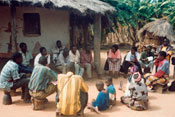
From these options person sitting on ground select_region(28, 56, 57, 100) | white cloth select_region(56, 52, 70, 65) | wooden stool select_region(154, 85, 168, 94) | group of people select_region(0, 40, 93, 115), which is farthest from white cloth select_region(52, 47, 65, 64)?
wooden stool select_region(154, 85, 168, 94)

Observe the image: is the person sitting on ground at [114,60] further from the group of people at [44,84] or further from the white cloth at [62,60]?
the group of people at [44,84]

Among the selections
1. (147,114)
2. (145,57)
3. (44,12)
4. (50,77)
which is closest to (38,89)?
(50,77)

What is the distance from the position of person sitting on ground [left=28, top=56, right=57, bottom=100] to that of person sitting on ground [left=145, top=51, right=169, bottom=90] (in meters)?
2.97

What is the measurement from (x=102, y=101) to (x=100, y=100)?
54 mm

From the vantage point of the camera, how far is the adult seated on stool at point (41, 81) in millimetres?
4145

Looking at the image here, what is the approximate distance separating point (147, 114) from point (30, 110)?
2522mm

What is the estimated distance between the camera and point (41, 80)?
417cm

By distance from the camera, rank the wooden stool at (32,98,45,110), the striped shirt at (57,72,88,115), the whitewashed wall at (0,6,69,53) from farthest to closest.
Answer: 1. the whitewashed wall at (0,6,69,53)
2. the wooden stool at (32,98,45,110)
3. the striped shirt at (57,72,88,115)

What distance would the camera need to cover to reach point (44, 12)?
787 centimetres

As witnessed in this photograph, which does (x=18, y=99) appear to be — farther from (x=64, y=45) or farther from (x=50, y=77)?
(x=64, y=45)

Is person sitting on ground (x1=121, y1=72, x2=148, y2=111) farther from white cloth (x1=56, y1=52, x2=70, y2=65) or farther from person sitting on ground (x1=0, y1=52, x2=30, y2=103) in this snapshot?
white cloth (x1=56, y1=52, x2=70, y2=65)

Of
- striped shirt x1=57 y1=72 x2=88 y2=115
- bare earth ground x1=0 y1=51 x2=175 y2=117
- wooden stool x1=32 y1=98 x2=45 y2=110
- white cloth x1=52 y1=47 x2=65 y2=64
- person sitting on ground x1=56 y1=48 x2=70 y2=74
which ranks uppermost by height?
white cloth x1=52 y1=47 x2=65 y2=64

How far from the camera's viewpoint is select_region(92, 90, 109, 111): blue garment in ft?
13.5

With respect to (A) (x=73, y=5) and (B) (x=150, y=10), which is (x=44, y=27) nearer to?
(A) (x=73, y=5)
